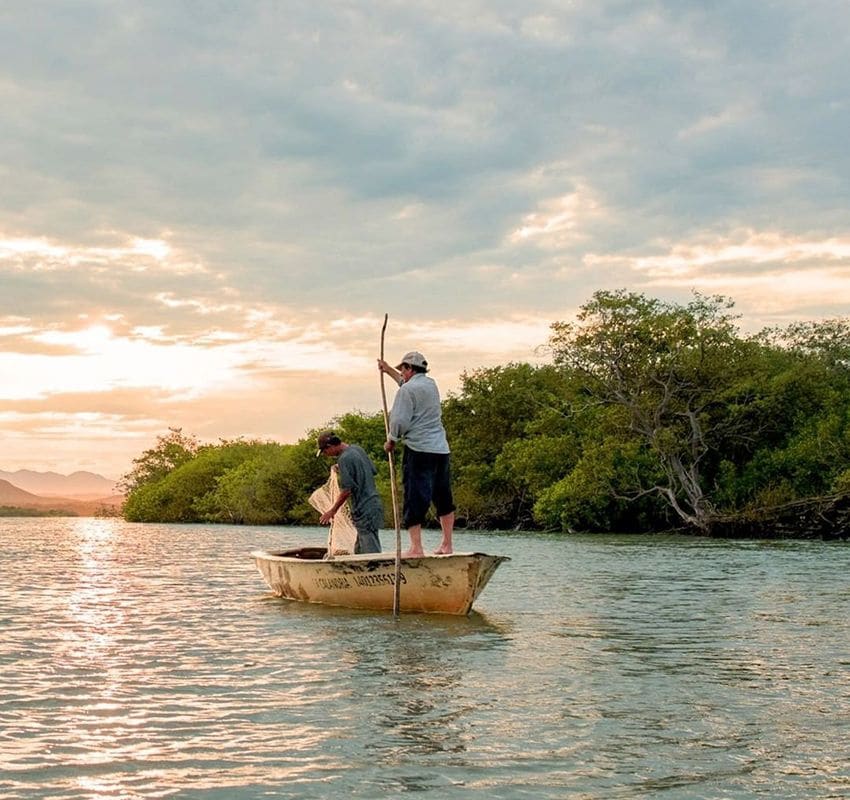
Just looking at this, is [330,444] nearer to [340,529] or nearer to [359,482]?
[359,482]

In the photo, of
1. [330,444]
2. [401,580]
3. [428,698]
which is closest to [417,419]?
[330,444]

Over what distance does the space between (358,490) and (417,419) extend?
1.91 metres

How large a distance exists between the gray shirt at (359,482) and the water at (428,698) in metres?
1.40

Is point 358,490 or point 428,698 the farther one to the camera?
point 358,490

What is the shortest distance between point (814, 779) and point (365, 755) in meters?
2.37

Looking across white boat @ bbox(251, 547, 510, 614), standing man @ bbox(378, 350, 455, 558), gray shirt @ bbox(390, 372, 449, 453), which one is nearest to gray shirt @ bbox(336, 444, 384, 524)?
white boat @ bbox(251, 547, 510, 614)

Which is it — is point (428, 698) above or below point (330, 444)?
below

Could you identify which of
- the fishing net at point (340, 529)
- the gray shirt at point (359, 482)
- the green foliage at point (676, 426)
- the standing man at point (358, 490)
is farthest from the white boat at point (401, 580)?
the green foliage at point (676, 426)

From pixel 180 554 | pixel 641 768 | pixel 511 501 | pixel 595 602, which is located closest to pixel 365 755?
pixel 641 768

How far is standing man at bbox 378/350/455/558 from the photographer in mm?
13156

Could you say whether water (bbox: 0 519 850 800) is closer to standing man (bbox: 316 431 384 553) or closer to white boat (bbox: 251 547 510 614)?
white boat (bbox: 251 547 510 614)

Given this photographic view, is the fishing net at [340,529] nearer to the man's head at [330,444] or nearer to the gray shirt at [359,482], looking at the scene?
the gray shirt at [359,482]

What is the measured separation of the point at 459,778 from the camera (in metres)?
6.00

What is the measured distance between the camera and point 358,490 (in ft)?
48.3
